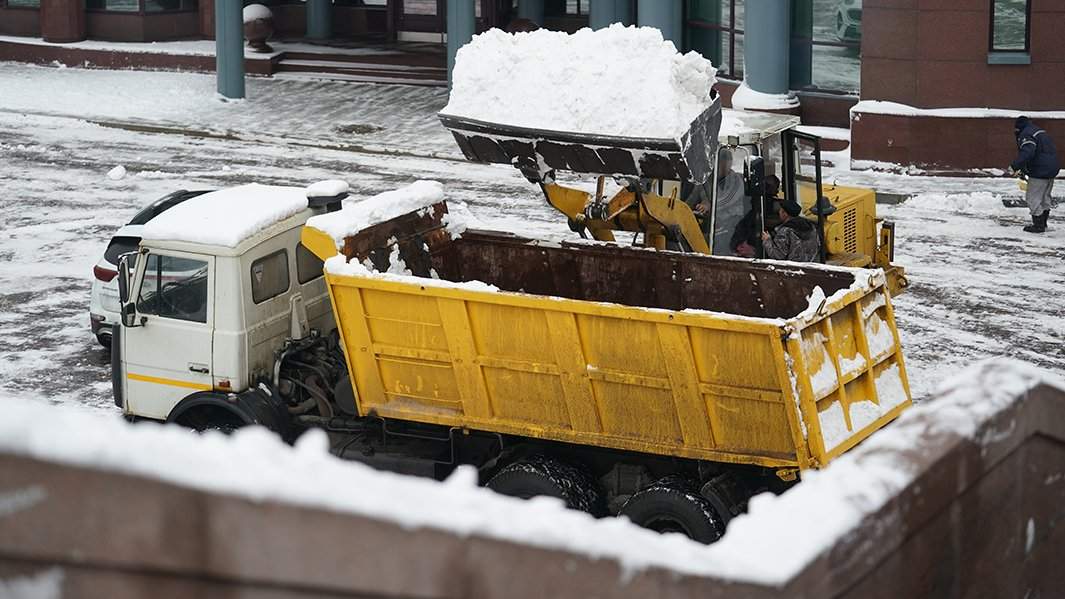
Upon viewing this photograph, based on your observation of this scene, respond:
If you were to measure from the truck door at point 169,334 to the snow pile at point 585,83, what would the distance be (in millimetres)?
2911

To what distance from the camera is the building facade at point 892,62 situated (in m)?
22.2

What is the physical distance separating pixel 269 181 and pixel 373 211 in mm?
12343

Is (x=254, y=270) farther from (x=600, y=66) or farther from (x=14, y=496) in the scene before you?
(x=14, y=496)

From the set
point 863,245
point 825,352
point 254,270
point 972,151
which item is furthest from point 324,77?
point 825,352

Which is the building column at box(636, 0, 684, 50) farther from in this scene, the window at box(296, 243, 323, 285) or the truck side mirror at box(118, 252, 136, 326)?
the truck side mirror at box(118, 252, 136, 326)

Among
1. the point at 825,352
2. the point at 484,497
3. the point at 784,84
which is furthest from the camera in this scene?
the point at 784,84

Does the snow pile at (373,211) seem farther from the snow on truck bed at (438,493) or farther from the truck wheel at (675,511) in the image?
the snow on truck bed at (438,493)

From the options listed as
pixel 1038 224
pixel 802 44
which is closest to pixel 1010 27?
pixel 802 44

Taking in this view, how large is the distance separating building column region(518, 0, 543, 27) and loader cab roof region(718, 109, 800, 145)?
19083 mm

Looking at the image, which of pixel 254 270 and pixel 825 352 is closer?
pixel 825 352

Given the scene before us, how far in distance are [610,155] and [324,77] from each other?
66.9 ft

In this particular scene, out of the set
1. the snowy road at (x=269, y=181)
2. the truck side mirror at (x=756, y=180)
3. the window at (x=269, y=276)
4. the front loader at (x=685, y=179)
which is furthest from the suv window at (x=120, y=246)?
the truck side mirror at (x=756, y=180)

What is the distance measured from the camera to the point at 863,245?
14.6 meters

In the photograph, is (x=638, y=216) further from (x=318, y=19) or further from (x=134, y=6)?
(x=134, y=6)
